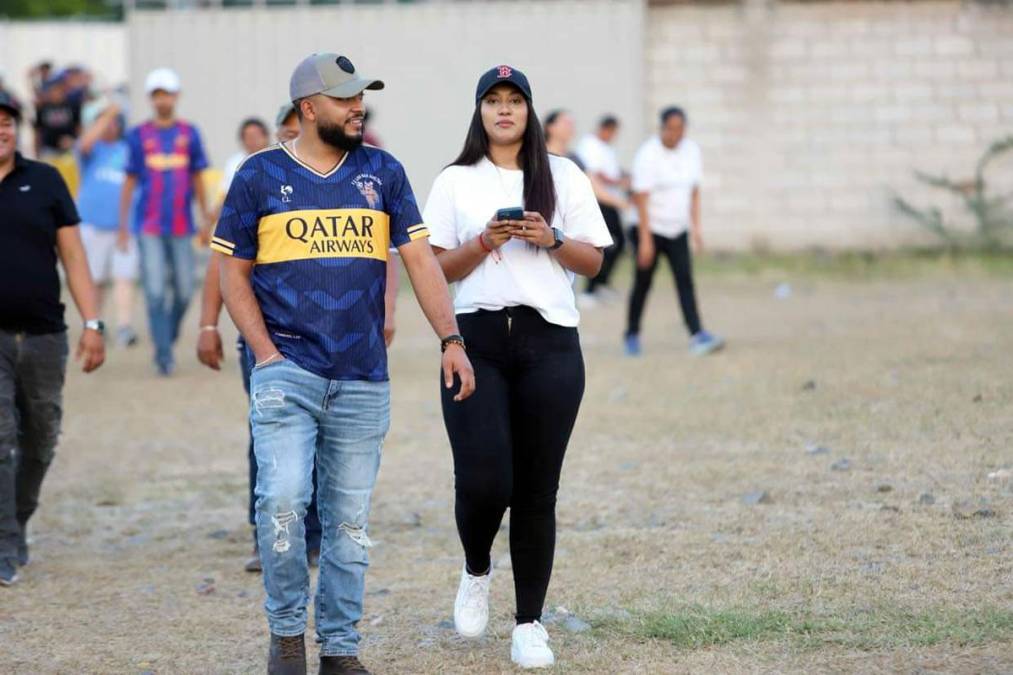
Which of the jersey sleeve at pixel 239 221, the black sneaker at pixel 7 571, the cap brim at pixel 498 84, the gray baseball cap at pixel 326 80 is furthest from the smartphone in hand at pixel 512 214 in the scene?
the black sneaker at pixel 7 571

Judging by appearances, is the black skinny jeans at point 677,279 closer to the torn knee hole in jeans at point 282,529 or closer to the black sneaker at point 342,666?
the black sneaker at point 342,666

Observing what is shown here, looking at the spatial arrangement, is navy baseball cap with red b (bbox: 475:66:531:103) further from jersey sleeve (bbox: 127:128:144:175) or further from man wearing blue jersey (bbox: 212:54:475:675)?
jersey sleeve (bbox: 127:128:144:175)

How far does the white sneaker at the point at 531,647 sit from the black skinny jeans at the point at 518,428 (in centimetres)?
4

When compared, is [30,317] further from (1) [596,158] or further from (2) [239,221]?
(1) [596,158]

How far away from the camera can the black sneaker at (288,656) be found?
5.39 m

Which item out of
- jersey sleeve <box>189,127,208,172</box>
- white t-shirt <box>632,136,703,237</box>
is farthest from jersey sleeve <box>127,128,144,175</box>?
white t-shirt <box>632,136,703,237</box>

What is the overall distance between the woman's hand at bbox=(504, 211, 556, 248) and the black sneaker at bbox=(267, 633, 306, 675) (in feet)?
5.08

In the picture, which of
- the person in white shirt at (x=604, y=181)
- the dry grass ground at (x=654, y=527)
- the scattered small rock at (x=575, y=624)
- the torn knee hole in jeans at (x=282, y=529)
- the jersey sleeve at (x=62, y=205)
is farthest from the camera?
the person in white shirt at (x=604, y=181)

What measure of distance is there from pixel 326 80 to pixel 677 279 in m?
8.31

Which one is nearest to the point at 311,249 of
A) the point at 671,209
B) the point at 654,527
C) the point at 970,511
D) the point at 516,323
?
the point at 516,323

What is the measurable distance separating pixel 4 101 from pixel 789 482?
433 centimetres

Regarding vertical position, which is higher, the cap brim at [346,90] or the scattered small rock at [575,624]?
the cap brim at [346,90]

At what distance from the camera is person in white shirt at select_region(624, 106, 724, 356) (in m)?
13.3

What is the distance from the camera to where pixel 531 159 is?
5766 mm
